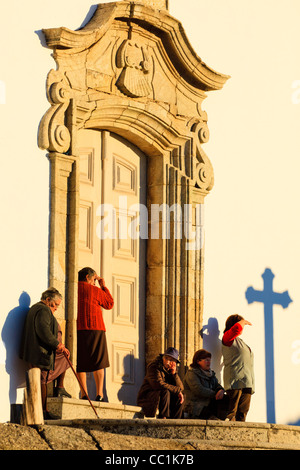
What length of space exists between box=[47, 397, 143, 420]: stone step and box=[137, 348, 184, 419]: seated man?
0.29 metres

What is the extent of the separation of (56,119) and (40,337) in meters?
2.21

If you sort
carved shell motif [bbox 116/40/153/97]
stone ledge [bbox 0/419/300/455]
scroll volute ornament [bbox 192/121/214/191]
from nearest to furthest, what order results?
stone ledge [bbox 0/419/300/455]
carved shell motif [bbox 116/40/153/97]
scroll volute ornament [bbox 192/121/214/191]

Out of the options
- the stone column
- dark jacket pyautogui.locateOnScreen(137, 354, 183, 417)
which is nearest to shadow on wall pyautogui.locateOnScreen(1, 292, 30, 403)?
the stone column

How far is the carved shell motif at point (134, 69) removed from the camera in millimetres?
13797

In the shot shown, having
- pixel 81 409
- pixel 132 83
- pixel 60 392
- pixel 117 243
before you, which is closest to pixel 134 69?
pixel 132 83

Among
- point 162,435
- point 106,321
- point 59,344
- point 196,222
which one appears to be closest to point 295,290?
point 196,222

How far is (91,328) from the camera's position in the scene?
42.8 feet

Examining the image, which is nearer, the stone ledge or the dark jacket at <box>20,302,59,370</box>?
the stone ledge

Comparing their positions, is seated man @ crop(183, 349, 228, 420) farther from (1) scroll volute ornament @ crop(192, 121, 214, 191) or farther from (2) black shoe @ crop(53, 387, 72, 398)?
(1) scroll volute ornament @ crop(192, 121, 214, 191)

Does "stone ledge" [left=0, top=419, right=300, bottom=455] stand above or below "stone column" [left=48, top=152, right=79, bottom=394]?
below

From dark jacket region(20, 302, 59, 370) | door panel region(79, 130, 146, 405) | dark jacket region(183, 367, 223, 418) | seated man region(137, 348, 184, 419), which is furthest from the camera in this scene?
door panel region(79, 130, 146, 405)

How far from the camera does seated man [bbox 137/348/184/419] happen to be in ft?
41.6

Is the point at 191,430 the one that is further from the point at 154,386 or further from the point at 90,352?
the point at 90,352

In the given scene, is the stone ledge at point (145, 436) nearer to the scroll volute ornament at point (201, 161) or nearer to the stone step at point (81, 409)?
the stone step at point (81, 409)
